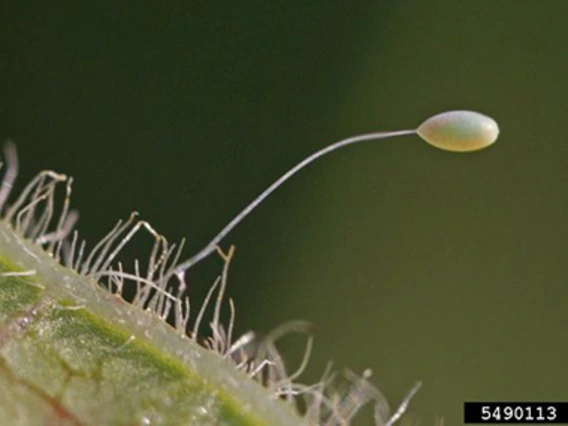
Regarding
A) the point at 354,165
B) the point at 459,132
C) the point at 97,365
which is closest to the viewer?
the point at 97,365

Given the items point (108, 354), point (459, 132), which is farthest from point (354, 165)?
point (108, 354)

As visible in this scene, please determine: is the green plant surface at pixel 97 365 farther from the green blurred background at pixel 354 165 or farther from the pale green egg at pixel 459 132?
the green blurred background at pixel 354 165

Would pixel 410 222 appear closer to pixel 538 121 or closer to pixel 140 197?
pixel 538 121

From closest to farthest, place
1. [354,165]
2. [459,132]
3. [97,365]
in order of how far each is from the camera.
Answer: [97,365] < [459,132] < [354,165]

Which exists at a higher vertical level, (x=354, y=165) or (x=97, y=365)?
(x=354, y=165)

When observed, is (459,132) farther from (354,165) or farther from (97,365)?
(354,165)

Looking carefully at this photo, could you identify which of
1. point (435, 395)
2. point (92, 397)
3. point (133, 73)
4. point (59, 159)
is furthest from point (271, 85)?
point (92, 397)
